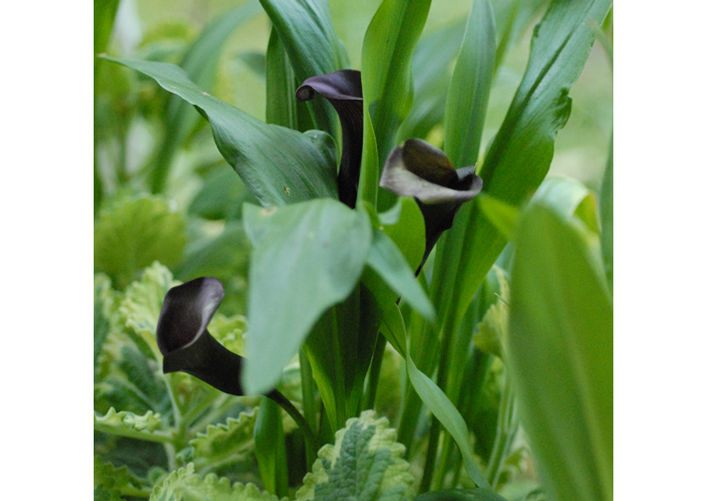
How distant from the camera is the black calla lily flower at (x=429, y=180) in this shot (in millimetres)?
286

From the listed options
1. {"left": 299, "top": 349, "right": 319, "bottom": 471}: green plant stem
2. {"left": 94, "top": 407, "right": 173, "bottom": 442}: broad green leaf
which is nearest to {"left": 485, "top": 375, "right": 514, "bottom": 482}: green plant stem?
{"left": 299, "top": 349, "right": 319, "bottom": 471}: green plant stem

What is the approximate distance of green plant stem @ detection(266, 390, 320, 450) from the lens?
15.1 inches

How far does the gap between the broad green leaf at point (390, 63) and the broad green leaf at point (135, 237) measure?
1.11ft

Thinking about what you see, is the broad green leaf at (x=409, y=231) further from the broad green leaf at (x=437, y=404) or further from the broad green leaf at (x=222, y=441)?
the broad green leaf at (x=222, y=441)

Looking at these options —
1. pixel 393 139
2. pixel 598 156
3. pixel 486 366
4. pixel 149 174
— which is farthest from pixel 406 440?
pixel 598 156

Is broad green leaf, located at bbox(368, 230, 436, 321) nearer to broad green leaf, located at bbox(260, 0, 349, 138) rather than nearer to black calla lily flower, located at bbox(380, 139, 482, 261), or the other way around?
black calla lily flower, located at bbox(380, 139, 482, 261)

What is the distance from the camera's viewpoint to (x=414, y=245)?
33 centimetres

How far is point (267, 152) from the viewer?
351 millimetres

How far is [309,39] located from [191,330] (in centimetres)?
19

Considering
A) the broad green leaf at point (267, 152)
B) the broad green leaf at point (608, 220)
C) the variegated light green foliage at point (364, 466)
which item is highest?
the broad green leaf at point (267, 152)

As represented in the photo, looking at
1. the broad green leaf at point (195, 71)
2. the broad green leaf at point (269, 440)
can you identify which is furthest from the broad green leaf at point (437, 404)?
the broad green leaf at point (195, 71)

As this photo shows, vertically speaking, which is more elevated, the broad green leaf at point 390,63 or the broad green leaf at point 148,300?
the broad green leaf at point 390,63

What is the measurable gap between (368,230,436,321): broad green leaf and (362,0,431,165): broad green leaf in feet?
0.35

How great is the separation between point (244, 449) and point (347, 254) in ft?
0.98
